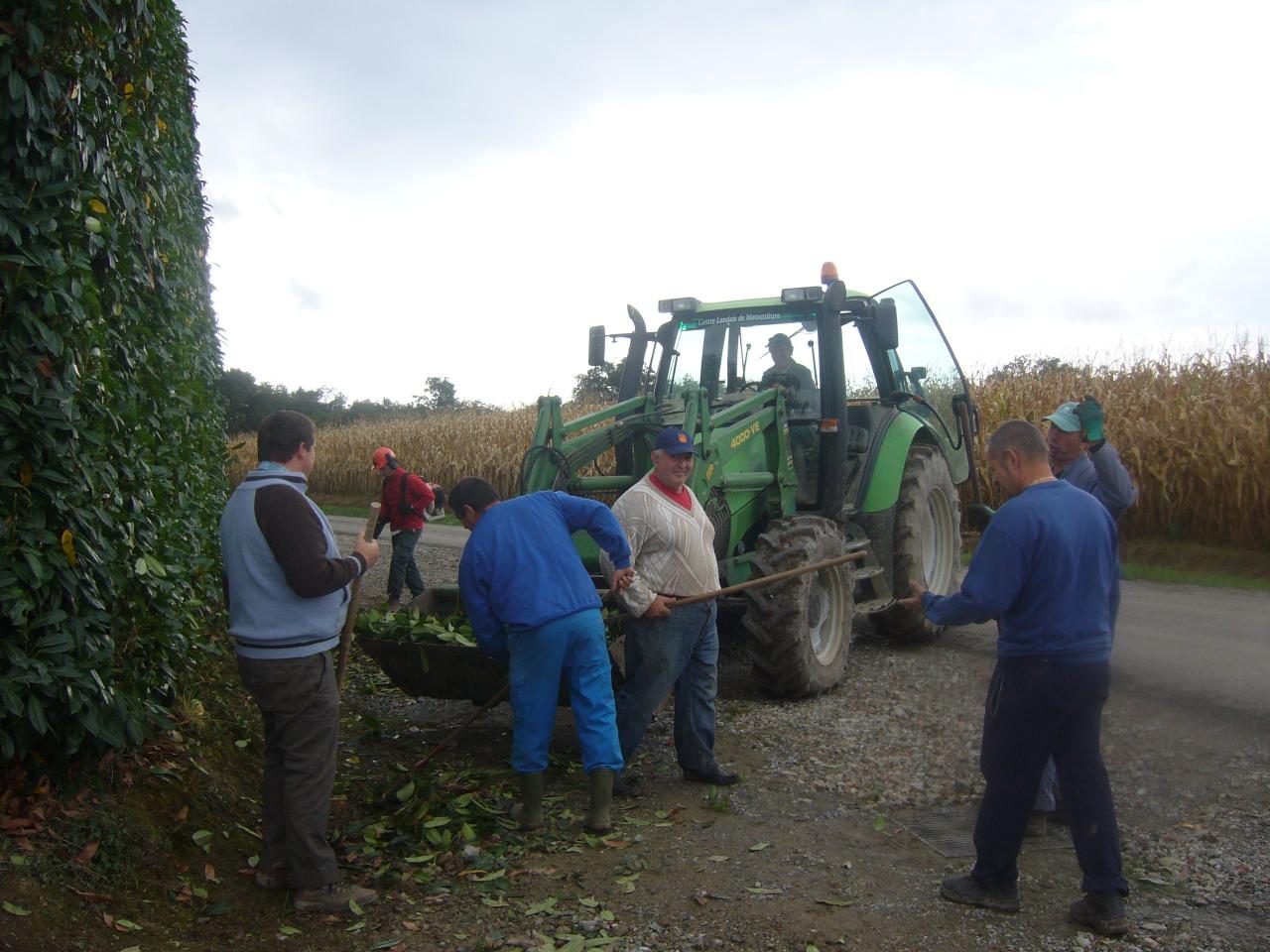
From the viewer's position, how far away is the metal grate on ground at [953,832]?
464 cm

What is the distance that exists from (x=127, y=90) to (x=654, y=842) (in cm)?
390

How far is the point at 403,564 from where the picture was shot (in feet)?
35.7

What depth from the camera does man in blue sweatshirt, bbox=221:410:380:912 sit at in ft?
13.3

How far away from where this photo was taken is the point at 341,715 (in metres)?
6.86

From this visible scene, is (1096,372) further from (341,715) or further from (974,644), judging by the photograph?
(341,715)

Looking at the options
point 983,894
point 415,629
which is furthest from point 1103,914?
point 415,629

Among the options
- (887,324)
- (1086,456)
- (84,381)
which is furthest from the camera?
(887,324)

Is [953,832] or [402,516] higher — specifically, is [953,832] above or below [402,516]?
below

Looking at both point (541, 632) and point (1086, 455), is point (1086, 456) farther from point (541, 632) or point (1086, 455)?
point (541, 632)

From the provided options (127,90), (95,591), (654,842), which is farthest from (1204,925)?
(127,90)

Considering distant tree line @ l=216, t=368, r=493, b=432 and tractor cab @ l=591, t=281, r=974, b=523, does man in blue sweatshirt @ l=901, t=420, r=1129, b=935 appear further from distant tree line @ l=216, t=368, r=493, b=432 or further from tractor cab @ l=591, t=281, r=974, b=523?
distant tree line @ l=216, t=368, r=493, b=432

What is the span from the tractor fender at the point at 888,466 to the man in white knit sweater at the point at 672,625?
107 inches

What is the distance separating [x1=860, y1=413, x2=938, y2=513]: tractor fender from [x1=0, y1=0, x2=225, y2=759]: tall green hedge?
487 cm

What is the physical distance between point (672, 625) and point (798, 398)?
306 cm
